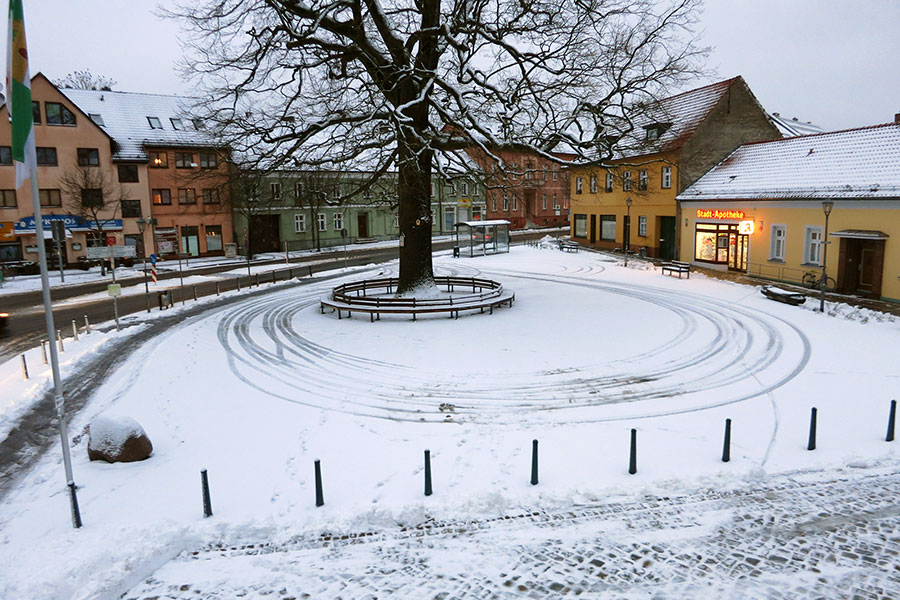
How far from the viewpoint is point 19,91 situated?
754 cm

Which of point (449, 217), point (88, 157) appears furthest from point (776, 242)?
point (88, 157)

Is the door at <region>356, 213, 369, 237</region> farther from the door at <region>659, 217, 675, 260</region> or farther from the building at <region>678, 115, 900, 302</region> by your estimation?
the building at <region>678, 115, 900, 302</region>

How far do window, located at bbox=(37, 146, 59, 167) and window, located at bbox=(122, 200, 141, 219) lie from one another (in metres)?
4.63

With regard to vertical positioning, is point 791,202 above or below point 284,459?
above

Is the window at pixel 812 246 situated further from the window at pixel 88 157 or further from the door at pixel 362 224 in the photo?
the window at pixel 88 157

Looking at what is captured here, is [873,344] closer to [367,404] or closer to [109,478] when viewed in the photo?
[367,404]

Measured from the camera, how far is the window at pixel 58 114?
37.8 meters

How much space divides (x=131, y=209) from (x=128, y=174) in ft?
7.95

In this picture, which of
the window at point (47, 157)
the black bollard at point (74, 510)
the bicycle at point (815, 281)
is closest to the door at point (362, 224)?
the window at point (47, 157)

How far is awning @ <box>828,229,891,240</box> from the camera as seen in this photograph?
22.5 meters

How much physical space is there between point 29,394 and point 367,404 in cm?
810

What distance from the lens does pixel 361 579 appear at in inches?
263

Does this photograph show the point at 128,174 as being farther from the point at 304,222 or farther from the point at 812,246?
the point at 812,246

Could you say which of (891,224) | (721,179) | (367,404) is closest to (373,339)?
(367,404)
